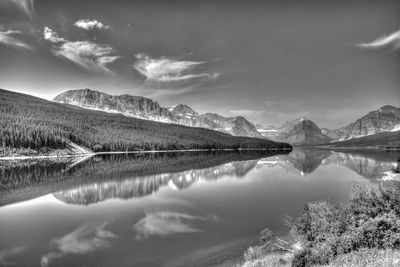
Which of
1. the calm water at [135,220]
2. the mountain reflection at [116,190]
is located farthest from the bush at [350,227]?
the mountain reflection at [116,190]

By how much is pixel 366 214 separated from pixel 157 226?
21487 mm

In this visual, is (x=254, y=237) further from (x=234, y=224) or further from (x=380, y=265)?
(x=380, y=265)

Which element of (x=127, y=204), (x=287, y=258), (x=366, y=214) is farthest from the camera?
(x=127, y=204)

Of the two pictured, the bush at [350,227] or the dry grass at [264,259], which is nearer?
the bush at [350,227]

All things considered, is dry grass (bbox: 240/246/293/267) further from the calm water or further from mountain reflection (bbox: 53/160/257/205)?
mountain reflection (bbox: 53/160/257/205)

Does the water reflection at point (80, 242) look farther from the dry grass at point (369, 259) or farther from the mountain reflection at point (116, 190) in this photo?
the dry grass at point (369, 259)

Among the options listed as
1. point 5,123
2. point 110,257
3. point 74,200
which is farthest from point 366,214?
point 5,123

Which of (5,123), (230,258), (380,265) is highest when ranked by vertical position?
(5,123)

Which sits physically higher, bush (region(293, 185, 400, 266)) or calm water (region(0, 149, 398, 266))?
bush (region(293, 185, 400, 266))

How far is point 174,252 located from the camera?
27.1 m

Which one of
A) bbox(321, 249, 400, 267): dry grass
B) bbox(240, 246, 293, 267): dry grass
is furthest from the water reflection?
bbox(321, 249, 400, 267): dry grass

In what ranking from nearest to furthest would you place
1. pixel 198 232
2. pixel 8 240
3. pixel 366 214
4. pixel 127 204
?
1. pixel 366 214
2. pixel 8 240
3. pixel 198 232
4. pixel 127 204

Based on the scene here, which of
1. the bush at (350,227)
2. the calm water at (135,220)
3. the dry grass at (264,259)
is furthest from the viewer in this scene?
the calm water at (135,220)

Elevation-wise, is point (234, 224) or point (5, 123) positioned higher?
point (5, 123)
